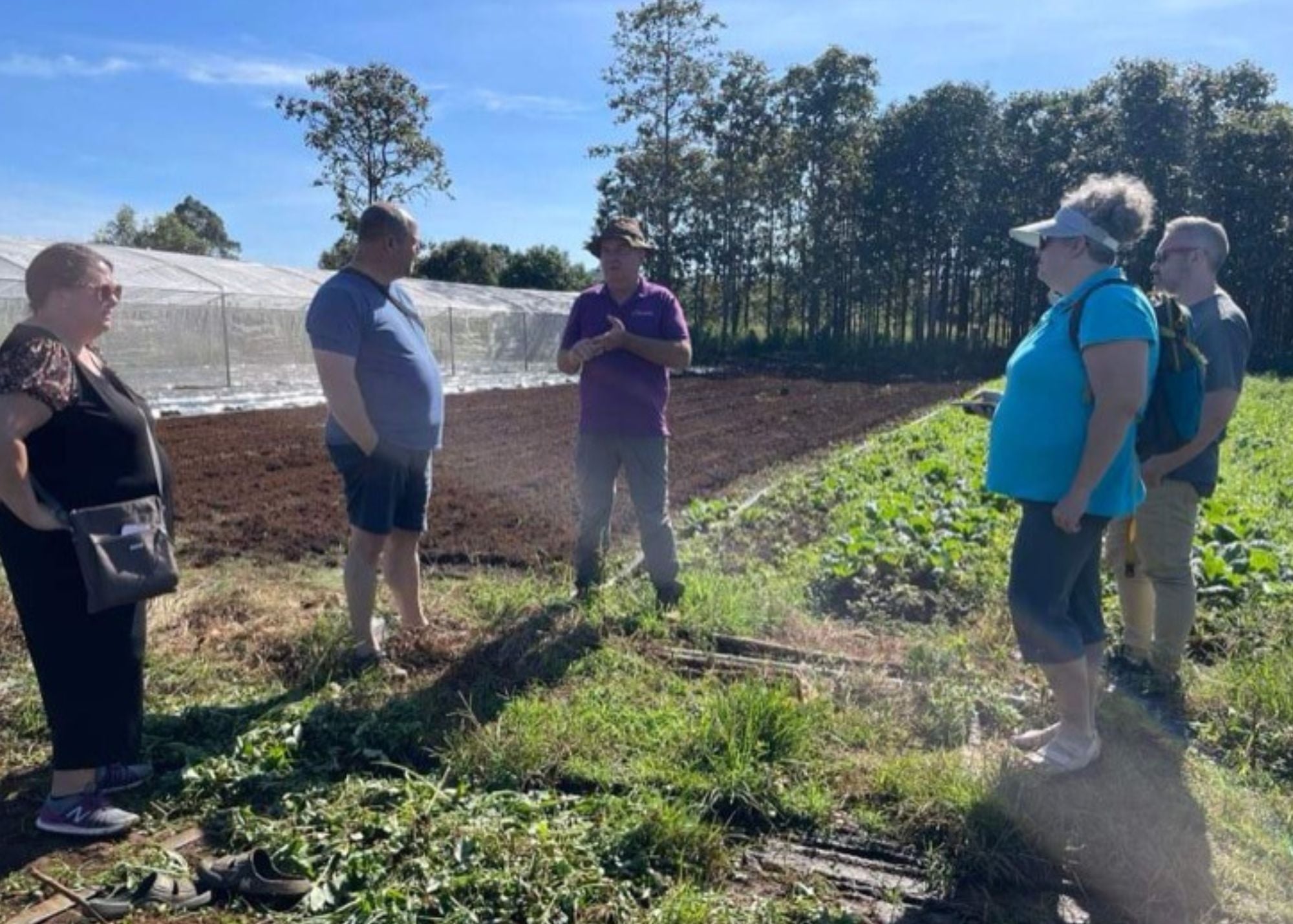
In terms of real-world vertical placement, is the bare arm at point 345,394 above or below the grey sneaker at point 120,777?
above

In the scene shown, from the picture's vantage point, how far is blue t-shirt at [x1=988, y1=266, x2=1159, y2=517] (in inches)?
111

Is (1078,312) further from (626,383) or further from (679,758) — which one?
(626,383)

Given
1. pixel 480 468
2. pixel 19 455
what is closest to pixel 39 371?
pixel 19 455

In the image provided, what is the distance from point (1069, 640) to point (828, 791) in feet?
2.87

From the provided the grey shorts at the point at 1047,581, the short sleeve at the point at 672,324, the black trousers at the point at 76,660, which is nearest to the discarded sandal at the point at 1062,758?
the grey shorts at the point at 1047,581

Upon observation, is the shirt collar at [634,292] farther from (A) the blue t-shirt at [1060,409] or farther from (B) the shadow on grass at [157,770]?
(B) the shadow on grass at [157,770]

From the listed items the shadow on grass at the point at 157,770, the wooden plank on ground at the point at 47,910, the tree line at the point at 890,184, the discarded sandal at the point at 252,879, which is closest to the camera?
the wooden plank on ground at the point at 47,910

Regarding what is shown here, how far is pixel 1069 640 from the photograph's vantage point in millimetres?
3018

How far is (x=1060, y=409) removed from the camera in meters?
2.90

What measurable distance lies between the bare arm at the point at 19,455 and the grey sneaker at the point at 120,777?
0.80 m

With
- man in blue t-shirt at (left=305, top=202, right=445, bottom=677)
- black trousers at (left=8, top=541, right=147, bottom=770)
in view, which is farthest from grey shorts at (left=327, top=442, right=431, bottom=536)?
black trousers at (left=8, top=541, right=147, bottom=770)

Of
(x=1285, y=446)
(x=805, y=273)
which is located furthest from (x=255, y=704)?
(x=805, y=273)

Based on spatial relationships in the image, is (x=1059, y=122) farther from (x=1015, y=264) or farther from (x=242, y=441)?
(x=242, y=441)

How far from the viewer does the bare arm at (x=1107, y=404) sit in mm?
2764
